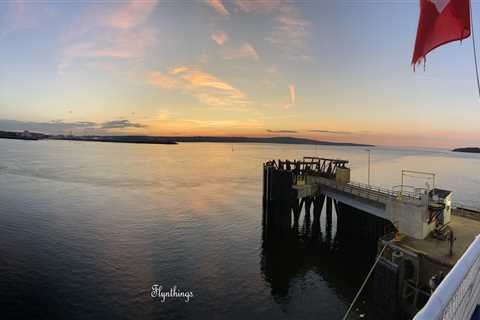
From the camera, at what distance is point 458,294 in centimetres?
312

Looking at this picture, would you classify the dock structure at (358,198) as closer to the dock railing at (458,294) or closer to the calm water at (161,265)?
the calm water at (161,265)

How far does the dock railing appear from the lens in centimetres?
243

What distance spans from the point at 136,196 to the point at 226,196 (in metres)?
15.5

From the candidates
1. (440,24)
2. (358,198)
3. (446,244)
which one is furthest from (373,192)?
(440,24)

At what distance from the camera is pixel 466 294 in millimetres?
3527

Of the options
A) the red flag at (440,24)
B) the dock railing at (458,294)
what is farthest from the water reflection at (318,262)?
the dock railing at (458,294)

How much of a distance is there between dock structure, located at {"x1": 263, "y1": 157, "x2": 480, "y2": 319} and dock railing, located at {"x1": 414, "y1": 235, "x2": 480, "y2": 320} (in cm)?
1210

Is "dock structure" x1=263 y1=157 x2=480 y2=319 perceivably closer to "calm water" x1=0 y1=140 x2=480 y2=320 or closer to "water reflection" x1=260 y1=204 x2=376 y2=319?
"water reflection" x1=260 y1=204 x2=376 y2=319

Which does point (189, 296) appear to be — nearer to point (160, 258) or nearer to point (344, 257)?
point (160, 258)

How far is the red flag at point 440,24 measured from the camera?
7.62 metres

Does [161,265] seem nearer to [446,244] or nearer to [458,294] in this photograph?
[446,244]

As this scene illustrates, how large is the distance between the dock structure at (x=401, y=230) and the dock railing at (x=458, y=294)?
12102 mm

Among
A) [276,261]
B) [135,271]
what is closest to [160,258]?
[135,271]

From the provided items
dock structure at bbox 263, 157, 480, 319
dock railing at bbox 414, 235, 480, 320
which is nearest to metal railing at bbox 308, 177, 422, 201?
dock structure at bbox 263, 157, 480, 319
